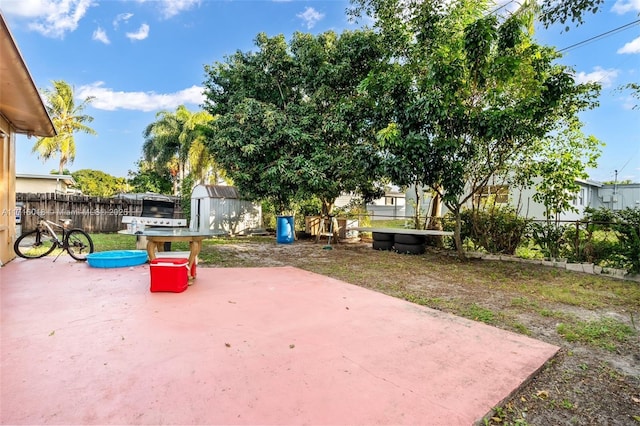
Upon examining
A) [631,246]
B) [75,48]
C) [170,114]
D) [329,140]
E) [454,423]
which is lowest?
[454,423]

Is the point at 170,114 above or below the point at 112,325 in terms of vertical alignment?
above

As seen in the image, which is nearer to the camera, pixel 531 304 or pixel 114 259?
pixel 531 304

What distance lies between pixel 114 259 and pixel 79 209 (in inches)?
357

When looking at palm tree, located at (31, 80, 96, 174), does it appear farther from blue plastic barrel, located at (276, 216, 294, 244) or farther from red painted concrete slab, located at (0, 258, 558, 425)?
red painted concrete slab, located at (0, 258, 558, 425)

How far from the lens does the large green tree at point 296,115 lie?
9.45 meters

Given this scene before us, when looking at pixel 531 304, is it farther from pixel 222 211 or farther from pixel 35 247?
pixel 222 211

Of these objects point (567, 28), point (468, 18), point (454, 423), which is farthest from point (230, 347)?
point (468, 18)

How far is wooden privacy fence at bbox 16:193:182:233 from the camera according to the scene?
38.8ft

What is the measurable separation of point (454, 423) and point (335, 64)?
31.9 ft

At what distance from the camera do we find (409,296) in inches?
176

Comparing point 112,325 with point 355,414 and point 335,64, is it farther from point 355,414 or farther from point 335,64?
point 335,64

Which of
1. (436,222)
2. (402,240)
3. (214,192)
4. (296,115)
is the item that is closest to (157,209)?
(214,192)

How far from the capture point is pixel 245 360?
2.40 metres

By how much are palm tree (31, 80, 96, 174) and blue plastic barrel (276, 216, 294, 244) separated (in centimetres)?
1919
